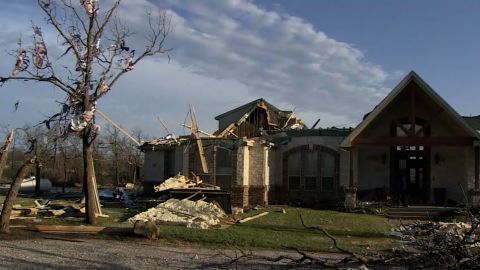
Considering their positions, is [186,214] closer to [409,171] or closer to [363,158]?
[363,158]

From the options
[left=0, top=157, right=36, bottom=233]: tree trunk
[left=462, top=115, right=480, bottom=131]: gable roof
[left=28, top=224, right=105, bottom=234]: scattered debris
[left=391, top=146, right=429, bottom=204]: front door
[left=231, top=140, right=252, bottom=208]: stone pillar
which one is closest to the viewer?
[left=0, top=157, right=36, bottom=233]: tree trunk

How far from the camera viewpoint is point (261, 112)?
36594 millimetres

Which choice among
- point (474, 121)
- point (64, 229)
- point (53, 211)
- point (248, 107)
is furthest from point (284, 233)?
point (248, 107)

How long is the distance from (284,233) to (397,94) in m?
12.3

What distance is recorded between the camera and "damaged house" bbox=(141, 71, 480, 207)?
27.2 metres

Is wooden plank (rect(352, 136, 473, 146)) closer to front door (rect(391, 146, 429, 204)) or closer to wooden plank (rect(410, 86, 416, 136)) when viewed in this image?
wooden plank (rect(410, 86, 416, 136))

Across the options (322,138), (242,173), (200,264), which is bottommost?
(200,264)

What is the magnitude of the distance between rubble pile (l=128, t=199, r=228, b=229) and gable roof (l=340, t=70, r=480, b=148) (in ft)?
28.4

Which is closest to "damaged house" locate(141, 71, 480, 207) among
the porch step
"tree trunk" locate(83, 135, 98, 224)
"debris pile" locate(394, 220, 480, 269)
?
the porch step

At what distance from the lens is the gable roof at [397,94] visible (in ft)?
86.9

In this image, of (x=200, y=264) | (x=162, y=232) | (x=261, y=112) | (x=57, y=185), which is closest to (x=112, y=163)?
(x=57, y=185)

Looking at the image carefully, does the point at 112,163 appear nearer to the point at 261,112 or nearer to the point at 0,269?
the point at 261,112

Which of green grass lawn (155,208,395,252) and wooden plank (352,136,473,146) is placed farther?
wooden plank (352,136,473,146)

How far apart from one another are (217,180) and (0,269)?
693 inches
